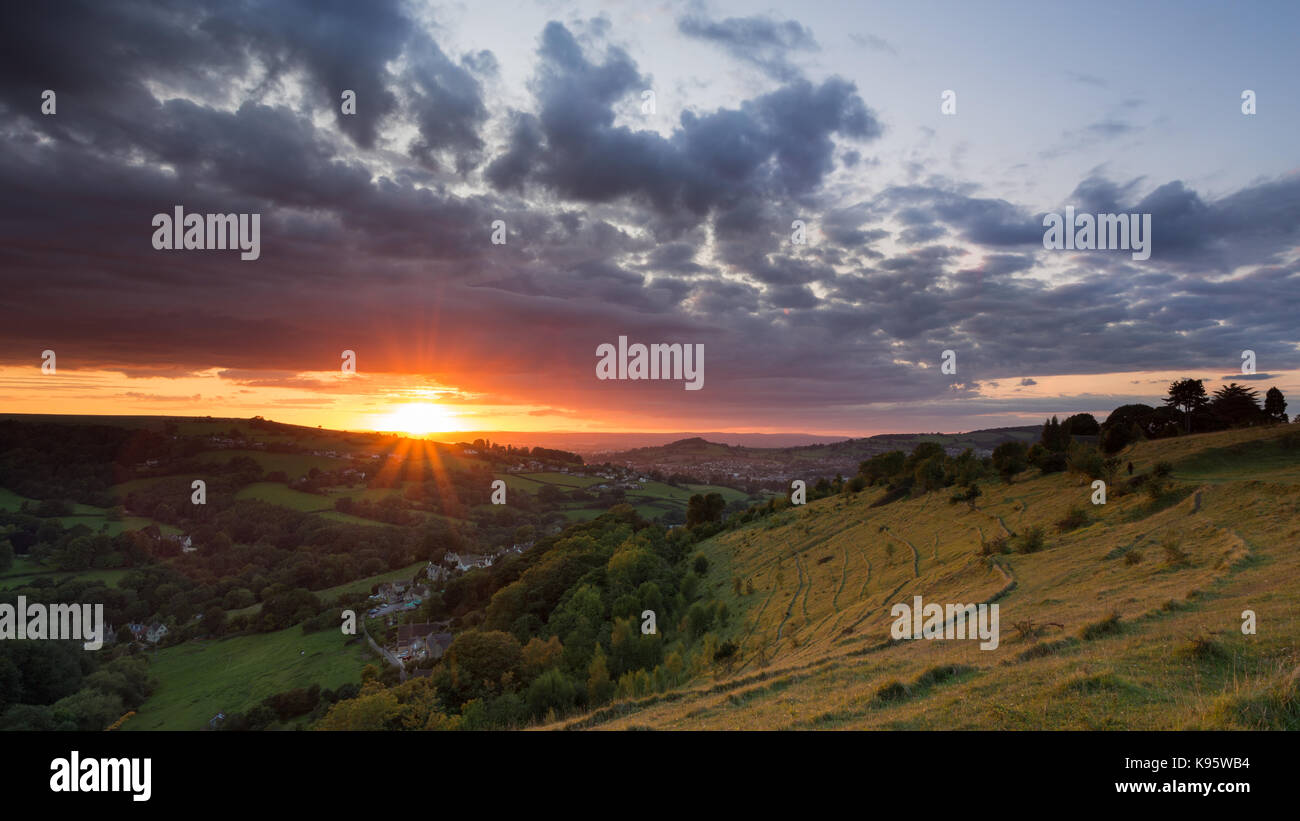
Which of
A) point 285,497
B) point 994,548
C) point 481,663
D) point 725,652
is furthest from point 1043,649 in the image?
point 285,497

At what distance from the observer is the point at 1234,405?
6297 cm

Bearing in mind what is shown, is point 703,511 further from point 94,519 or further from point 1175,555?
point 94,519

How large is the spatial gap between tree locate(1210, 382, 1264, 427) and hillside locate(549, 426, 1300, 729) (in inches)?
1085

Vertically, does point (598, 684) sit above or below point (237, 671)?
above

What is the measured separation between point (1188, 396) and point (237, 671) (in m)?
136

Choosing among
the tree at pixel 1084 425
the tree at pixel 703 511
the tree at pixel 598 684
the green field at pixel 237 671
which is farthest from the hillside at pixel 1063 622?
the green field at pixel 237 671

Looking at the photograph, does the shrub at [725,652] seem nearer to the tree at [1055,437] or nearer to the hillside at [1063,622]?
the hillside at [1063,622]

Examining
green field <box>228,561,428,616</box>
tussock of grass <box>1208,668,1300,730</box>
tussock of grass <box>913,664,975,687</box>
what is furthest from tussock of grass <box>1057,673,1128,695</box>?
green field <box>228,561,428,616</box>

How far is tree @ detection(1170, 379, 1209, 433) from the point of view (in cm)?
6153

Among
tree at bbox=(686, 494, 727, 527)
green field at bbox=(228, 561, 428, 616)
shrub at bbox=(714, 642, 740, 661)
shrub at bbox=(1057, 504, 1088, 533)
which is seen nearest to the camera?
shrub at bbox=(714, 642, 740, 661)

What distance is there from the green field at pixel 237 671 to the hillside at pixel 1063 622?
60.5 m

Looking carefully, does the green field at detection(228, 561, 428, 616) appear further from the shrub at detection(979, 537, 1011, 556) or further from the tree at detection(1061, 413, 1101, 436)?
Result: the tree at detection(1061, 413, 1101, 436)

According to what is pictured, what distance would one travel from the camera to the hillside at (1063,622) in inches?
389
